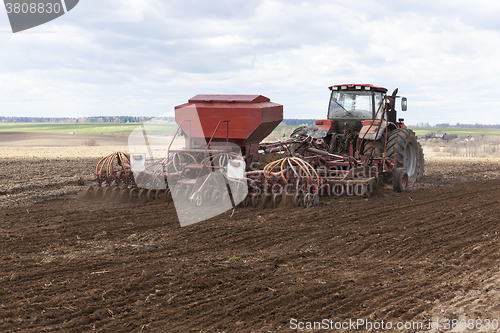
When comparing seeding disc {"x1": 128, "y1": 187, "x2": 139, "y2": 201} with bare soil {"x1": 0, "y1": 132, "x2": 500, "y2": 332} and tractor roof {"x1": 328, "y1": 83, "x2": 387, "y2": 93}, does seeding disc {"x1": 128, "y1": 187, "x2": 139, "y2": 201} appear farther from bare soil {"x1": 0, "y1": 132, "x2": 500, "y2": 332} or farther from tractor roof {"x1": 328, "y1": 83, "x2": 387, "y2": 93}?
tractor roof {"x1": 328, "y1": 83, "x2": 387, "y2": 93}

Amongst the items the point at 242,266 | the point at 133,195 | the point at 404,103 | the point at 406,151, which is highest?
the point at 404,103

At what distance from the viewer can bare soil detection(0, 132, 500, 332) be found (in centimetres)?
396

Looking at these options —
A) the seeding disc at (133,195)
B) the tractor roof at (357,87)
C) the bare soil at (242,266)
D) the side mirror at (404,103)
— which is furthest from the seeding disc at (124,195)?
the side mirror at (404,103)

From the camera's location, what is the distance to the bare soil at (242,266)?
396 cm

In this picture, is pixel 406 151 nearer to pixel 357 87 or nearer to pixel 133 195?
pixel 357 87

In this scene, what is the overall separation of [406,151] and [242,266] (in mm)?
8201

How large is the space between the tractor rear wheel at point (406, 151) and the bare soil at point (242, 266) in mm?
2076

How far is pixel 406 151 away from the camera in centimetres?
1205

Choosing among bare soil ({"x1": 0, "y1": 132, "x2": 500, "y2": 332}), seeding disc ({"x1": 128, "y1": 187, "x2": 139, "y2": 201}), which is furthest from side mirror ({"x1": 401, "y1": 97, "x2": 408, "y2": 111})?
seeding disc ({"x1": 128, "y1": 187, "x2": 139, "y2": 201})

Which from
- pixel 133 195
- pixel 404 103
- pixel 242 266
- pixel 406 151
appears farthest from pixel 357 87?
pixel 242 266

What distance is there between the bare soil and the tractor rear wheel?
6.81ft

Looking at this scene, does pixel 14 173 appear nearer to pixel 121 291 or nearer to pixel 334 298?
pixel 121 291

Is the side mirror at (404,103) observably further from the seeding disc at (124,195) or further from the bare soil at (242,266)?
the seeding disc at (124,195)

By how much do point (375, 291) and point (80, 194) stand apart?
675 centimetres
